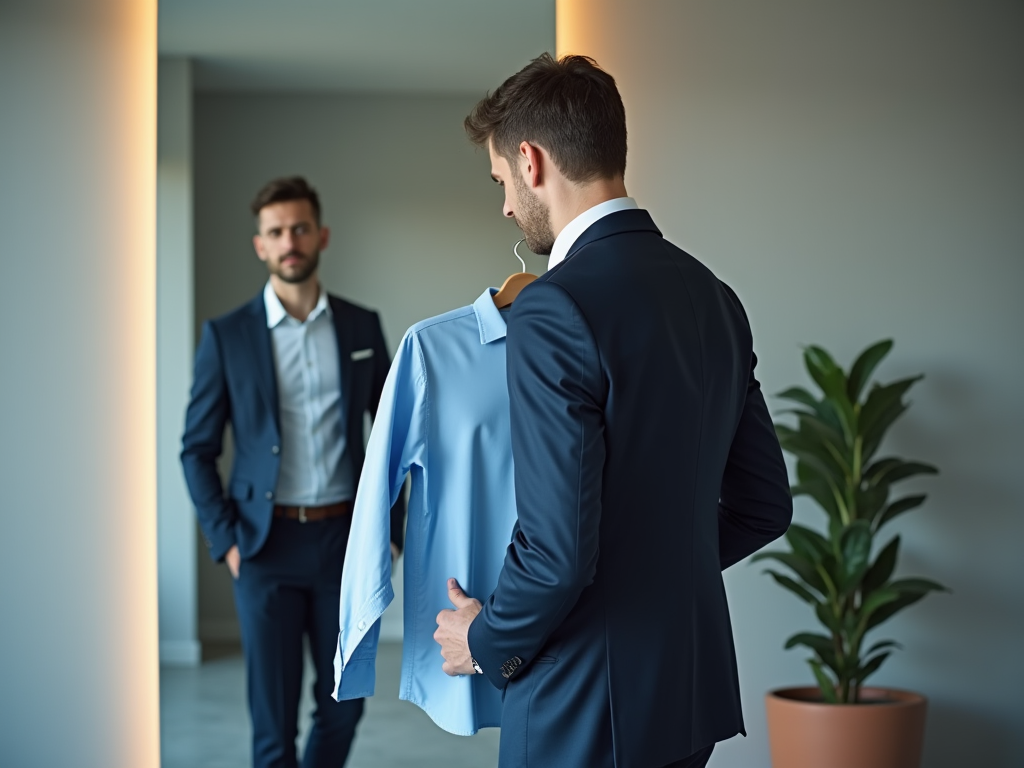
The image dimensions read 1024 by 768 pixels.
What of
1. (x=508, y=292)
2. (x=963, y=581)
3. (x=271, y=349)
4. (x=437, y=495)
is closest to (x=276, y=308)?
(x=271, y=349)

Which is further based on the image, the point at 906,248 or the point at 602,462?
the point at 906,248

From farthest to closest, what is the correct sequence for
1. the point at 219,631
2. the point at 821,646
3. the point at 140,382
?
the point at 219,631 < the point at 821,646 < the point at 140,382

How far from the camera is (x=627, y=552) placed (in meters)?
1.35

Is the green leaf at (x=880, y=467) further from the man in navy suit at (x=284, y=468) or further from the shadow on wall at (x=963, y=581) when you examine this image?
the man in navy suit at (x=284, y=468)

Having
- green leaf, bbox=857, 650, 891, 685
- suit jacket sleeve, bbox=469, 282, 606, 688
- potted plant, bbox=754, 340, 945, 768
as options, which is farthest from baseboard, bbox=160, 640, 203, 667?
suit jacket sleeve, bbox=469, 282, 606, 688

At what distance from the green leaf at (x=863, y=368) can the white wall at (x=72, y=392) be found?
196cm

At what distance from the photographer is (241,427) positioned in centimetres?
308

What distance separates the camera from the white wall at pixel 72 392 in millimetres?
2488

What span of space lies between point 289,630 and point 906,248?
7.09ft

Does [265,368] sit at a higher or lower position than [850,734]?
higher

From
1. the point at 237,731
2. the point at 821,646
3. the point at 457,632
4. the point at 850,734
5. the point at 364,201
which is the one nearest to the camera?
the point at 457,632

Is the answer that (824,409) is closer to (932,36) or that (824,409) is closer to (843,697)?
(843,697)

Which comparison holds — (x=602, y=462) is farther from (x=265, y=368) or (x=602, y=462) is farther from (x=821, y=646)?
(x=821, y=646)

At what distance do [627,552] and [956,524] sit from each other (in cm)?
236
